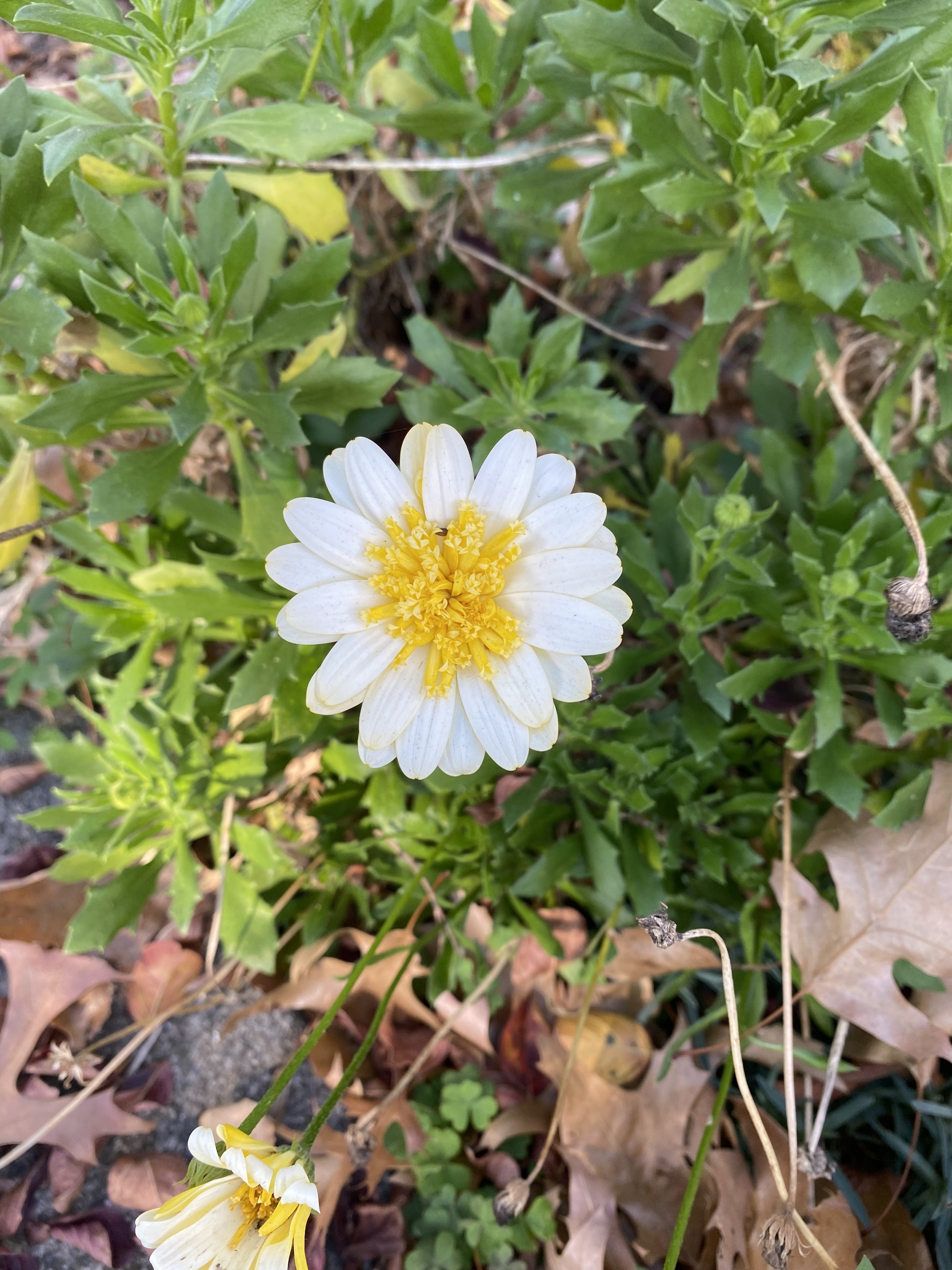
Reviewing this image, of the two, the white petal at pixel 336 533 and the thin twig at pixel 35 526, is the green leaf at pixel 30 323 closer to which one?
the thin twig at pixel 35 526

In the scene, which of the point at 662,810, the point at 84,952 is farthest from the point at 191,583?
the point at 662,810

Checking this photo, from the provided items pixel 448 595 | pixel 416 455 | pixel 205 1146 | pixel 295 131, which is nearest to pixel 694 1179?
pixel 205 1146

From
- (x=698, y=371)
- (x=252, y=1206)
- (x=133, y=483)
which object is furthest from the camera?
(x=698, y=371)

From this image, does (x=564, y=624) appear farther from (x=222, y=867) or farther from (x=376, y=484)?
(x=222, y=867)

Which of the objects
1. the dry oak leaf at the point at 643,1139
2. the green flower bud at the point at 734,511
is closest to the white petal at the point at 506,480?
the green flower bud at the point at 734,511

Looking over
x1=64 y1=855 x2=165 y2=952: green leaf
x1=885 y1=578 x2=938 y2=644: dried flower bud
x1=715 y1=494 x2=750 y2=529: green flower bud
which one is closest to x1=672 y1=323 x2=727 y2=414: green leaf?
x1=715 y1=494 x2=750 y2=529: green flower bud

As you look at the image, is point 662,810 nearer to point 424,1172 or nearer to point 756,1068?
point 756,1068
